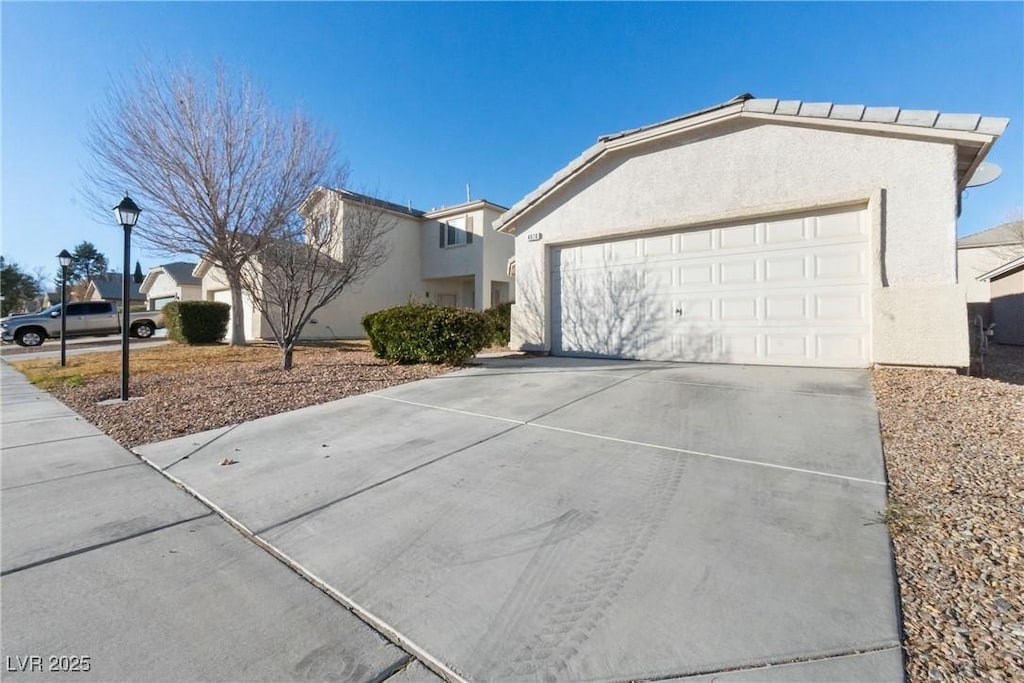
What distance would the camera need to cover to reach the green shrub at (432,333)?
27.3ft

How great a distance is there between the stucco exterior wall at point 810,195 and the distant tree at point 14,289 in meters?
56.1

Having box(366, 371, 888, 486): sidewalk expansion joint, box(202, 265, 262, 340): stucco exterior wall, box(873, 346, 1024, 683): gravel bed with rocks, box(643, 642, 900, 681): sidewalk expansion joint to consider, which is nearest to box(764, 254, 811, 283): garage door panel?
box(873, 346, 1024, 683): gravel bed with rocks

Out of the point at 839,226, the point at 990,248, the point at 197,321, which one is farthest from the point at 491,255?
the point at 990,248

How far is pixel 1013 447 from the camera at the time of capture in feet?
11.2

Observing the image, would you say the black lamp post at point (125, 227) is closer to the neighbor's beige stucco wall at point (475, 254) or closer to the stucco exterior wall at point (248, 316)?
the stucco exterior wall at point (248, 316)

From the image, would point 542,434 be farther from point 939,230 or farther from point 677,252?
point 939,230

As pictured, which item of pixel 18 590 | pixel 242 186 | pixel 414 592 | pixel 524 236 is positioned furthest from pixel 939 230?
pixel 242 186

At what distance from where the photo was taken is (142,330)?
67.9 feet

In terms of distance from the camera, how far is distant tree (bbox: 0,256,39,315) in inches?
1548

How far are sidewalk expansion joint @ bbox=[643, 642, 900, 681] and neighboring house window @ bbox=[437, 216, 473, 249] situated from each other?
18.4 m

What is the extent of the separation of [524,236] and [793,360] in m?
6.26

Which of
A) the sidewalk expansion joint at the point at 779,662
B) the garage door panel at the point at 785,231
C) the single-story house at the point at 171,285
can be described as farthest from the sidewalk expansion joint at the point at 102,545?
the single-story house at the point at 171,285

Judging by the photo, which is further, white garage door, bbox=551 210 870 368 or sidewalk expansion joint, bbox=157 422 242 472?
white garage door, bbox=551 210 870 368

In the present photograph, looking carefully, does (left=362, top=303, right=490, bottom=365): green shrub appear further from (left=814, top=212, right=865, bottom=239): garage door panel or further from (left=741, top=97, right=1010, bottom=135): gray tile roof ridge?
(left=741, top=97, right=1010, bottom=135): gray tile roof ridge
